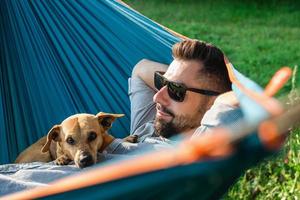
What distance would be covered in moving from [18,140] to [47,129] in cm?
14

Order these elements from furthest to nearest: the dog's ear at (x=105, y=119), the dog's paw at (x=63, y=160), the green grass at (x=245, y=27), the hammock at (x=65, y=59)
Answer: the green grass at (x=245, y=27) < the hammock at (x=65, y=59) < the dog's ear at (x=105, y=119) < the dog's paw at (x=63, y=160)

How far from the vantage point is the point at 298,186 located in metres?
2.66

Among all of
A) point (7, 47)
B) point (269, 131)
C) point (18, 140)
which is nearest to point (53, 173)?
point (18, 140)

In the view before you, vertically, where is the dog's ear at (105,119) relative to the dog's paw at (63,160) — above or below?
above

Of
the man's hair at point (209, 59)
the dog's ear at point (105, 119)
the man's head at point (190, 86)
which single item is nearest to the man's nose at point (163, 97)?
the man's head at point (190, 86)

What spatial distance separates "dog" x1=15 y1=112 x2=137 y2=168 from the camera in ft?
8.82

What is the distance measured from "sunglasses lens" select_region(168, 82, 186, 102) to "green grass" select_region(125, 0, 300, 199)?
5.91 feet

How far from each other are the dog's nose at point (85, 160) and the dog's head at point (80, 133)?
0.27 feet

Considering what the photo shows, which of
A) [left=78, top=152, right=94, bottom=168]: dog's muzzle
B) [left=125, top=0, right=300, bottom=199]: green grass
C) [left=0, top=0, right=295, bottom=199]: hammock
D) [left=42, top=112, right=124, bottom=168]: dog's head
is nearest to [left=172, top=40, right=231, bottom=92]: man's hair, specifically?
[left=0, top=0, right=295, bottom=199]: hammock

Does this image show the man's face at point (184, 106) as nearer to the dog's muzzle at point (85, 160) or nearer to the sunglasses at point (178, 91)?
the sunglasses at point (178, 91)

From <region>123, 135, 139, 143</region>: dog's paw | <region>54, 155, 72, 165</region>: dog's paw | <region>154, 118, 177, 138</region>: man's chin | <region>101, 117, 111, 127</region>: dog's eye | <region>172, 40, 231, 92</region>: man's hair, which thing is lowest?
<region>54, 155, 72, 165</region>: dog's paw

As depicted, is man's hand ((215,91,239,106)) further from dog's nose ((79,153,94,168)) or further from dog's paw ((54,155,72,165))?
dog's paw ((54,155,72,165))

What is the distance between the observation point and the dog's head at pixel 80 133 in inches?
107

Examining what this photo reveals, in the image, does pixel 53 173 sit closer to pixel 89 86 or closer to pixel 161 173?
pixel 89 86
